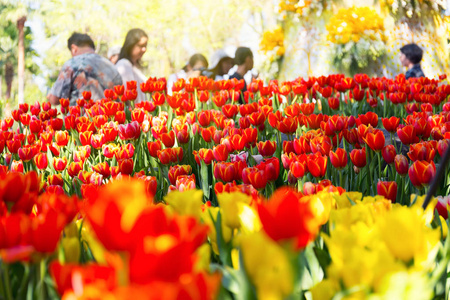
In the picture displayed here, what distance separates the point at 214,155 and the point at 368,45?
313 inches

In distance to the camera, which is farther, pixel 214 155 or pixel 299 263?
pixel 214 155

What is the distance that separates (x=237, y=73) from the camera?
23.6 feet

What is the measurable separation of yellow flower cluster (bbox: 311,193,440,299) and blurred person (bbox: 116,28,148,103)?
19.0ft

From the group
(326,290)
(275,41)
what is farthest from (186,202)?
(275,41)

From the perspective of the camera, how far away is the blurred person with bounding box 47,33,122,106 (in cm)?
538

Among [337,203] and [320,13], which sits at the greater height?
[320,13]

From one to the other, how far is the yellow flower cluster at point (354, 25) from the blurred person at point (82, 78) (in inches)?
214

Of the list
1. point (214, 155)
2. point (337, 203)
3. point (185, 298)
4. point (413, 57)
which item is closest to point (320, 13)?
point (413, 57)

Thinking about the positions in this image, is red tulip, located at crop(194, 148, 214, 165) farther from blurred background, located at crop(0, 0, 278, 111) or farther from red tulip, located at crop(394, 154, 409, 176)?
Result: blurred background, located at crop(0, 0, 278, 111)

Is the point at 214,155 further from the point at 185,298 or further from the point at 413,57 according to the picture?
the point at 413,57

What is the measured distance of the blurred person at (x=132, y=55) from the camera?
646cm

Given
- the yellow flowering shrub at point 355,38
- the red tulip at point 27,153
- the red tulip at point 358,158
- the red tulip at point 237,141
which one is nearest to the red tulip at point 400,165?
the red tulip at point 358,158

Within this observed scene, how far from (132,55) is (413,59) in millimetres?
4530

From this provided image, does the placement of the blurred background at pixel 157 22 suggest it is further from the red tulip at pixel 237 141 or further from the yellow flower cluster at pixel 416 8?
the red tulip at pixel 237 141
